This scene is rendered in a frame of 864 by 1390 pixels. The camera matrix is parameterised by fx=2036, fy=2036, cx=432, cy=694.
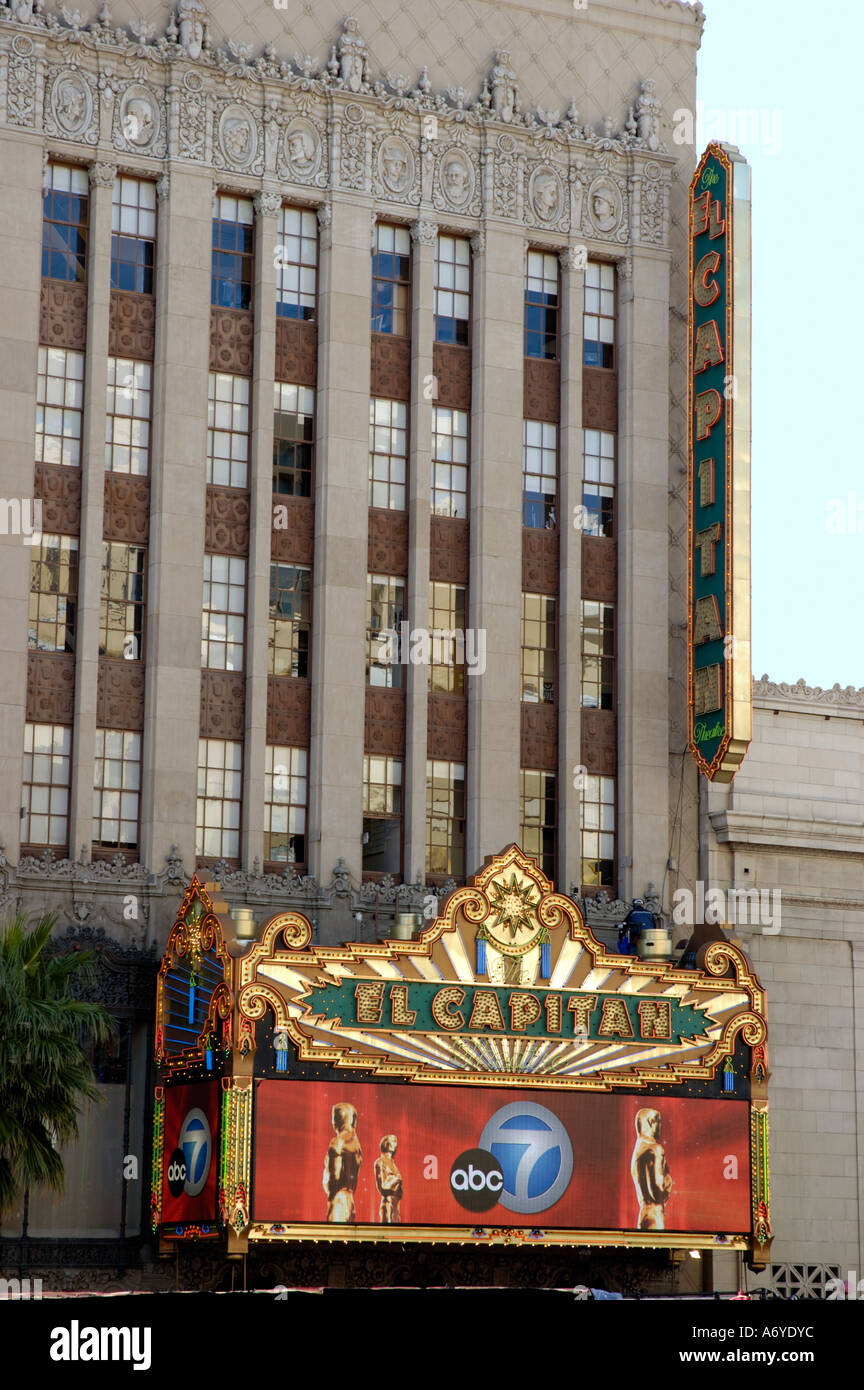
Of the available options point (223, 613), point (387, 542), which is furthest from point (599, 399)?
point (223, 613)

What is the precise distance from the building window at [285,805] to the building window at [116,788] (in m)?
2.69

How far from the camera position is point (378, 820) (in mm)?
42062

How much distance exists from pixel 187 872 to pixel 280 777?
9.95ft

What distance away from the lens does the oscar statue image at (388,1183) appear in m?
35.9

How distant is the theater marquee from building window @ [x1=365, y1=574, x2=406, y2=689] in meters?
6.07

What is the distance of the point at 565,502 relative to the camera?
44.5m

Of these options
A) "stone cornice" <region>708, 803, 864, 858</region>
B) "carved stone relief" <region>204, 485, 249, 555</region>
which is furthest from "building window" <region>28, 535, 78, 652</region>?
"stone cornice" <region>708, 803, 864, 858</region>

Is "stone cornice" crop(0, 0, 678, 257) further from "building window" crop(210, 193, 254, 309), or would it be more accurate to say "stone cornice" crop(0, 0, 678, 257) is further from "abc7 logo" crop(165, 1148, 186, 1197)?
"abc7 logo" crop(165, 1148, 186, 1197)

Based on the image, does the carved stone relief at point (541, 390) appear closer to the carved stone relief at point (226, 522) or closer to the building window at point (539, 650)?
the building window at point (539, 650)

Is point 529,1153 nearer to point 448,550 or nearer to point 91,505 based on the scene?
point 448,550

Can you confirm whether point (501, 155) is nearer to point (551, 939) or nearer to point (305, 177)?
point (305, 177)

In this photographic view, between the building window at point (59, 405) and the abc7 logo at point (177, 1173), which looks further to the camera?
the building window at point (59, 405)

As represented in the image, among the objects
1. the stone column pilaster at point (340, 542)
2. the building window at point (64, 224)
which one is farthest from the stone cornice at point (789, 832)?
the building window at point (64, 224)
